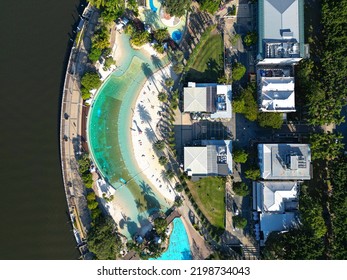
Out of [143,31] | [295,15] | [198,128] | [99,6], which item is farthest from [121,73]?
[295,15]

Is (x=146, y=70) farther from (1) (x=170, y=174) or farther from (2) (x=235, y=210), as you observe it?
(2) (x=235, y=210)

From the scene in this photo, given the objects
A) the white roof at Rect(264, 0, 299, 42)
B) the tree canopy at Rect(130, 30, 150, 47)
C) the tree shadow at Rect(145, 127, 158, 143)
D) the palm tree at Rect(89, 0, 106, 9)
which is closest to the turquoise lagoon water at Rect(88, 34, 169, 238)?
the tree canopy at Rect(130, 30, 150, 47)

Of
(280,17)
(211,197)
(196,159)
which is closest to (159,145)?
(196,159)

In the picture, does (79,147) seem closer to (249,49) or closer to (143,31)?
(143,31)

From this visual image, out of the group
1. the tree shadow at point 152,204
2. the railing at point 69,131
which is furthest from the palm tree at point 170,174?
the railing at point 69,131

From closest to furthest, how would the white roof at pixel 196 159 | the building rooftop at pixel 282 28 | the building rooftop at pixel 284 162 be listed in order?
the building rooftop at pixel 284 162
the building rooftop at pixel 282 28
the white roof at pixel 196 159

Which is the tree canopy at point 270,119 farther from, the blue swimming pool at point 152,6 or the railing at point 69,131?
the railing at point 69,131
